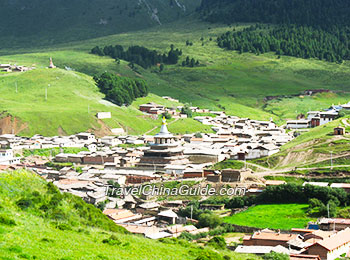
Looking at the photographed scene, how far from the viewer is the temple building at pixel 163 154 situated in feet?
326

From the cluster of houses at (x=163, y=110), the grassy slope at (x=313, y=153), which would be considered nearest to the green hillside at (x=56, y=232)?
the grassy slope at (x=313, y=153)

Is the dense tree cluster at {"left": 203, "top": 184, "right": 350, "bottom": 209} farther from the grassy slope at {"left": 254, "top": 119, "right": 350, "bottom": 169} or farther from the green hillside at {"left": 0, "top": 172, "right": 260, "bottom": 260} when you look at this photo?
the green hillside at {"left": 0, "top": 172, "right": 260, "bottom": 260}

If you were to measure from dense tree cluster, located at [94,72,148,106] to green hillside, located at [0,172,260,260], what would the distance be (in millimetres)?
117041

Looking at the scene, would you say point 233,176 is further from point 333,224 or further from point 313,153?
point 333,224

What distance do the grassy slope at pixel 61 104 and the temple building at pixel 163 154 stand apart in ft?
103

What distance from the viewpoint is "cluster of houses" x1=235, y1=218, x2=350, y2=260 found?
48.2 metres

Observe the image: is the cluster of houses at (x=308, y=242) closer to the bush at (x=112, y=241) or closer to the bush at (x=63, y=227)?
the bush at (x=112, y=241)

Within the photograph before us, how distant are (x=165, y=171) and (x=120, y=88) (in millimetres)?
69909

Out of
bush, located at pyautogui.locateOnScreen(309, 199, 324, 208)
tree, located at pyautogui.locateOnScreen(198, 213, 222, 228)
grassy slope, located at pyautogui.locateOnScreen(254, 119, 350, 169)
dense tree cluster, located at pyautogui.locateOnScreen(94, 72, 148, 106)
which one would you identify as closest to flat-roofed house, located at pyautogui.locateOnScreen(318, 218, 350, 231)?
bush, located at pyautogui.locateOnScreen(309, 199, 324, 208)

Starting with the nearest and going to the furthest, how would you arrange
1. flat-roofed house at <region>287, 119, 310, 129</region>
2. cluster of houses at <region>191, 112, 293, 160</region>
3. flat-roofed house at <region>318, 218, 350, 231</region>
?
1. flat-roofed house at <region>318, 218, 350, 231</region>
2. cluster of houses at <region>191, 112, 293, 160</region>
3. flat-roofed house at <region>287, 119, 310, 129</region>

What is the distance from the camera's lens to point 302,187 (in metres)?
72.6

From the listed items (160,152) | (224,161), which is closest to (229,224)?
(224,161)

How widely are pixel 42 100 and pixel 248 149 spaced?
6304cm

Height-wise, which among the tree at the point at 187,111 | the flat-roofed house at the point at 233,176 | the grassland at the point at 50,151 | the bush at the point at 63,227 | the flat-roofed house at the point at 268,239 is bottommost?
the tree at the point at 187,111
